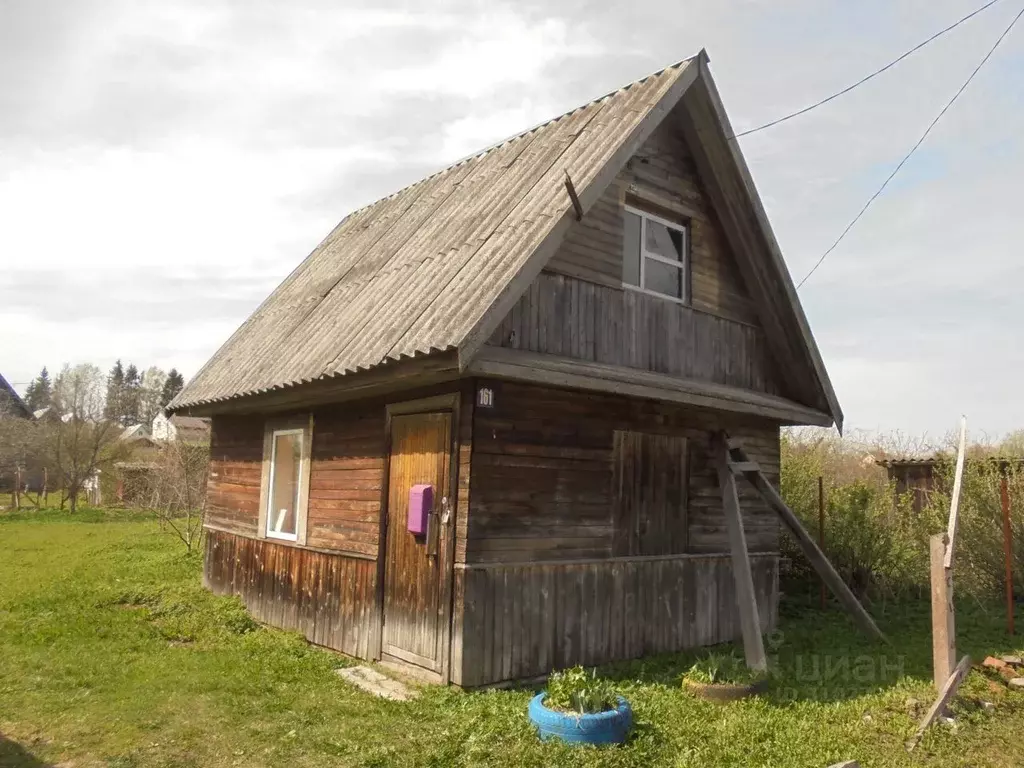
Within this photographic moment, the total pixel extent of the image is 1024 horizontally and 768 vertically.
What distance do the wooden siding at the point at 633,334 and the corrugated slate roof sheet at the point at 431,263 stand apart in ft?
2.09

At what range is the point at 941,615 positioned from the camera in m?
7.02

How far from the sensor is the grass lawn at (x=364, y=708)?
5.84 metres

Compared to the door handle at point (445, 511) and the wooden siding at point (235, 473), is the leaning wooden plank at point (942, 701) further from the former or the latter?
the wooden siding at point (235, 473)

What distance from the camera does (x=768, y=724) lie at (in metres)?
6.58

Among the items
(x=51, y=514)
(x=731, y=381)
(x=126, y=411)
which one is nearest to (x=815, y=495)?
(x=731, y=381)

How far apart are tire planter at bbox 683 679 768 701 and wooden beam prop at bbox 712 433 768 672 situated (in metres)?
0.68

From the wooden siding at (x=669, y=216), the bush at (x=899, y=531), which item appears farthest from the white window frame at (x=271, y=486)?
the bush at (x=899, y=531)

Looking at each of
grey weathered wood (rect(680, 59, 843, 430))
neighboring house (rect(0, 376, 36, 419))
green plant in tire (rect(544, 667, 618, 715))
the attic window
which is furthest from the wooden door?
neighboring house (rect(0, 376, 36, 419))

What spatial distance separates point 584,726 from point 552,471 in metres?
2.94

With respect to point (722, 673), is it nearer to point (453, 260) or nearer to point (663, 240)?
point (453, 260)

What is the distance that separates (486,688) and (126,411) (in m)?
90.7

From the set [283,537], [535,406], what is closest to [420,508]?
[535,406]

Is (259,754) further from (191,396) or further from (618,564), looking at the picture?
(191,396)

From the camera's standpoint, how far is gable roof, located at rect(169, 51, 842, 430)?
7.55 m
